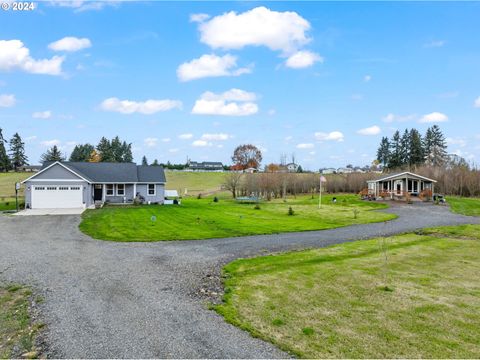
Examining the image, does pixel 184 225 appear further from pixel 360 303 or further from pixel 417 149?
pixel 417 149

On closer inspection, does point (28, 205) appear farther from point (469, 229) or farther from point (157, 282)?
point (469, 229)

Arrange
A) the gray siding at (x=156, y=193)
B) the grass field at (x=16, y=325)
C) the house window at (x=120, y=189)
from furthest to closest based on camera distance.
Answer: the gray siding at (x=156, y=193) < the house window at (x=120, y=189) < the grass field at (x=16, y=325)

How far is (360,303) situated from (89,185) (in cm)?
3095

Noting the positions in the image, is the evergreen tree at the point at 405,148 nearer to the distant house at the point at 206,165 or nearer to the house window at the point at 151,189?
the house window at the point at 151,189

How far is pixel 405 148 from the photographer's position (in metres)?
75.1

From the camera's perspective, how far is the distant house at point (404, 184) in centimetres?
4128

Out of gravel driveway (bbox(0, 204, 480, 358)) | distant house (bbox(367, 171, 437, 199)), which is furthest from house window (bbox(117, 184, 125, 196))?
distant house (bbox(367, 171, 437, 199))

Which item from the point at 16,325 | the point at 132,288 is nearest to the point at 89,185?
the point at 132,288

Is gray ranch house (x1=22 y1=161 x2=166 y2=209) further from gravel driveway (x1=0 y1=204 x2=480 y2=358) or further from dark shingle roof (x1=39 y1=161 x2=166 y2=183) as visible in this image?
gravel driveway (x1=0 y1=204 x2=480 y2=358)

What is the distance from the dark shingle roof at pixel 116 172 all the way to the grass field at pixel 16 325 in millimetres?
27182

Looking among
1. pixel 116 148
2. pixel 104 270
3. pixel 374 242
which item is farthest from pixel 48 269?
pixel 116 148

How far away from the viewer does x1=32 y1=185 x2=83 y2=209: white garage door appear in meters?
31.4

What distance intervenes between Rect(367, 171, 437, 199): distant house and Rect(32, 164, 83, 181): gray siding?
1358 inches

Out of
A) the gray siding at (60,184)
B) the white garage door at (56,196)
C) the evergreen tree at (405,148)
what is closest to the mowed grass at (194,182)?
the gray siding at (60,184)
